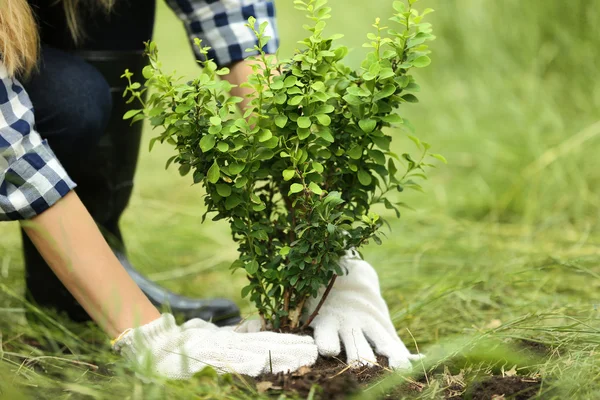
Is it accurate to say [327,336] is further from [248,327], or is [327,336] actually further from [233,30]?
[233,30]

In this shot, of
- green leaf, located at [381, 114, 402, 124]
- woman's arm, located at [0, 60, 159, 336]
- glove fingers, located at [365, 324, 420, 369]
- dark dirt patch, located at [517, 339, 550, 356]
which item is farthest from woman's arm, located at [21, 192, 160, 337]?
dark dirt patch, located at [517, 339, 550, 356]

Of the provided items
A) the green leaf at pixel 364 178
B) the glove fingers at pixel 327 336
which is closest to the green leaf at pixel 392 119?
the green leaf at pixel 364 178

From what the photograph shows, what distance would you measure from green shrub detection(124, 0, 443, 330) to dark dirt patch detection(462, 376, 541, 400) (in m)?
0.28

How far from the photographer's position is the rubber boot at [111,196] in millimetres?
1651

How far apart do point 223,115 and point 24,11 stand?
394 mm

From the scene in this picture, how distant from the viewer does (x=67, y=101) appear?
55.6 inches

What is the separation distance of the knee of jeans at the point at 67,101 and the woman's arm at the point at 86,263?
0.26m

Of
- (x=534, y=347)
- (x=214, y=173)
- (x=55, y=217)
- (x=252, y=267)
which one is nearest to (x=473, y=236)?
(x=534, y=347)

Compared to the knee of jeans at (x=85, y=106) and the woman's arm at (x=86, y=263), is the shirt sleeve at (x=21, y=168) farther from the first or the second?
the knee of jeans at (x=85, y=106)

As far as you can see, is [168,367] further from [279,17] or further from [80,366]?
[279,17]

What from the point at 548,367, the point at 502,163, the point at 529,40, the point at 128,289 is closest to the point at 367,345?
the point at 548,367

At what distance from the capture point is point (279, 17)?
474cm

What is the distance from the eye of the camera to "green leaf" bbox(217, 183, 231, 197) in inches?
45.6

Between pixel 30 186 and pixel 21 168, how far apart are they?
3cm
